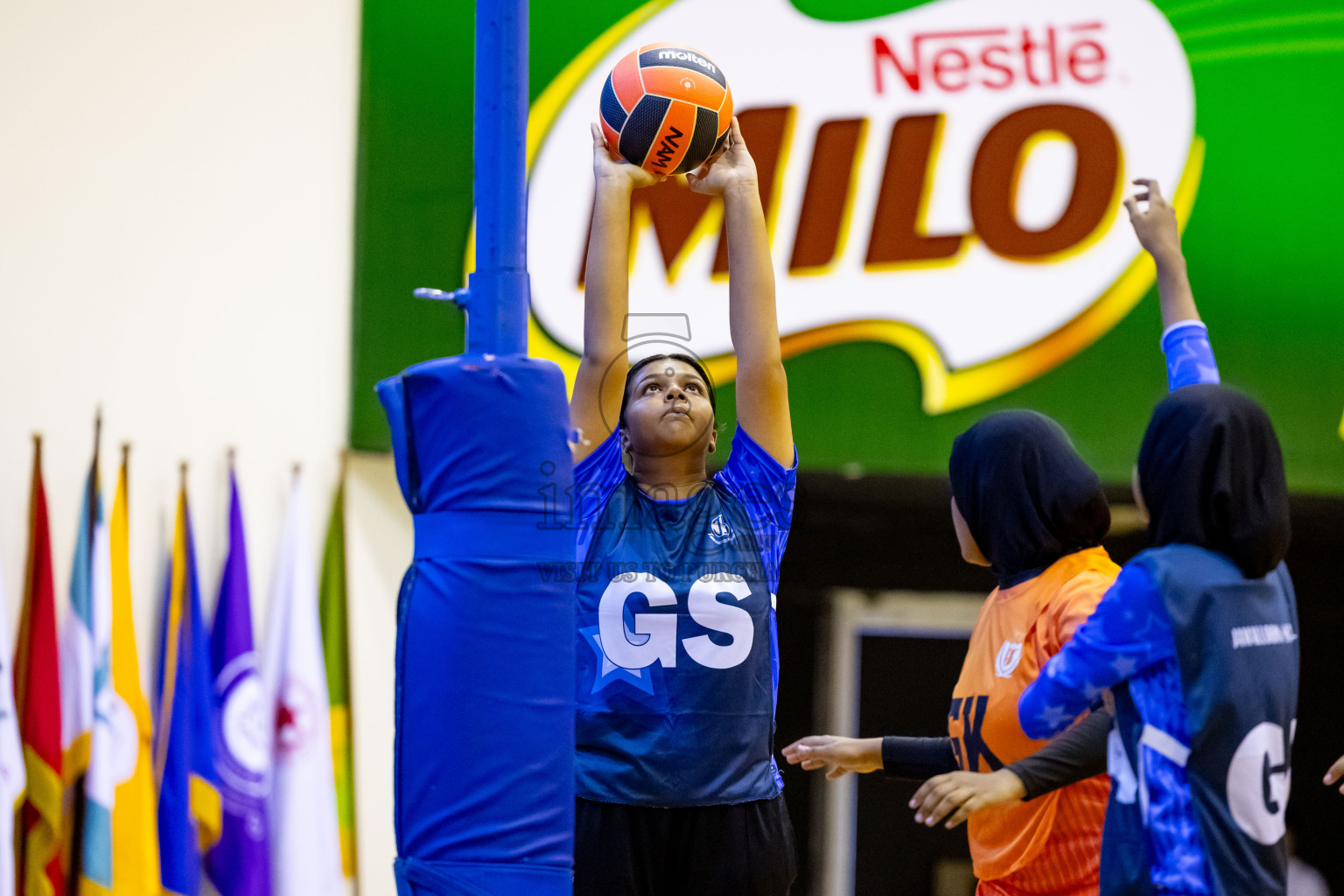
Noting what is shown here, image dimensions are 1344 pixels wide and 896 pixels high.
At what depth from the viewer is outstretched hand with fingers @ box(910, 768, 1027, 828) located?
7.17ft

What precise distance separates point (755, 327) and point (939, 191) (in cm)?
285

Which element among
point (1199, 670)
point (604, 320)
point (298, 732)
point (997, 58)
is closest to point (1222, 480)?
point (1199, 670)

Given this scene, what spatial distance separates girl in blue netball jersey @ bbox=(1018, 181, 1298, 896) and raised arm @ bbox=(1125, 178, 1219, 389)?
44 centimetres

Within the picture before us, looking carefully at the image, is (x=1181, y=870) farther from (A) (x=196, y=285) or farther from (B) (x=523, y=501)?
(A) (x=196, y=285)

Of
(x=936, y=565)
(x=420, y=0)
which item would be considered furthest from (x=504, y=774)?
(x=936, y=565)

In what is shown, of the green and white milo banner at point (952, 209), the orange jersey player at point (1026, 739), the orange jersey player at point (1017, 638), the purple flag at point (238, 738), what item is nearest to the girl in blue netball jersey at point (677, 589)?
the orange jersey player at point (1017, 638)

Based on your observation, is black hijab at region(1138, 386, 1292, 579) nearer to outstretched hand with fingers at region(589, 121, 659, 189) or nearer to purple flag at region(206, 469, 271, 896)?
outstretched hand with fingers at region(589, 121, 659, 189)

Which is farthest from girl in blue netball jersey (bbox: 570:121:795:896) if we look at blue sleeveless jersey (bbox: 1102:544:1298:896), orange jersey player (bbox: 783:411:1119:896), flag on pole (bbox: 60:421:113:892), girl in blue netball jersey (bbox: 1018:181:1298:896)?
flag on pole (bbox: 60:421:113:892)

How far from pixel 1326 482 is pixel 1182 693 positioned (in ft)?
10.5

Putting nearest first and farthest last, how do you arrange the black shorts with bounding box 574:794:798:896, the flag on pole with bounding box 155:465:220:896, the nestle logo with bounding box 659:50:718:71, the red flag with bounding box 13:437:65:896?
the black shorts with bounding box 574:794:798:896, the nestle logo with bounding box 659:50:718:71, the red flag with bounding box 13:437:65:896, the flag on pole with bounding box 155:465:220:896

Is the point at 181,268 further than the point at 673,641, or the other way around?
the point at 181,268

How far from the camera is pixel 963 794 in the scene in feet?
7.22

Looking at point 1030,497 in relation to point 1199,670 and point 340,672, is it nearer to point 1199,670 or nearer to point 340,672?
point 1199,670

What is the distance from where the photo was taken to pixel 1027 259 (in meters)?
5.18
